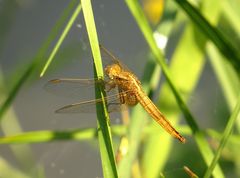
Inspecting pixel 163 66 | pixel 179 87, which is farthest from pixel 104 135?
pixel 179 87

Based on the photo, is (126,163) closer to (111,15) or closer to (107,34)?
(107,34)

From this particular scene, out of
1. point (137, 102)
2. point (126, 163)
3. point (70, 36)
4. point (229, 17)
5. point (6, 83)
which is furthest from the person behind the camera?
point (70, 36)

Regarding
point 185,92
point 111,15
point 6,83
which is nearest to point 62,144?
point 6,83

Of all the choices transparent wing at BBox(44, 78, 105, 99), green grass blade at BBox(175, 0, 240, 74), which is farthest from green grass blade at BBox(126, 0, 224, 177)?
transparent wing at BBox(44, 78, 105, 99)

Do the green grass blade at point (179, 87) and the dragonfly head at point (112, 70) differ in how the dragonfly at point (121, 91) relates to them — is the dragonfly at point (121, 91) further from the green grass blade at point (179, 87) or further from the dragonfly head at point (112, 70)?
the green grass blade at point (179, 87)

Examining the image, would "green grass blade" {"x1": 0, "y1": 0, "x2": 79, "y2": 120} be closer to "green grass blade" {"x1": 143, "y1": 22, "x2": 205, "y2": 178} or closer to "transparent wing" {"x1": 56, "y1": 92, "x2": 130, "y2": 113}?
"transparent wing" {"x1": 56, "y1": 92, "x2": 130, "y2": 113}

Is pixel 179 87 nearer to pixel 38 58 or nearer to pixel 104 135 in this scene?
pixel 38 58

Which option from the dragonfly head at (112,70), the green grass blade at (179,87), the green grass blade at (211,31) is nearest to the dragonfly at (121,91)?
the dragonfly head at (112,70)
